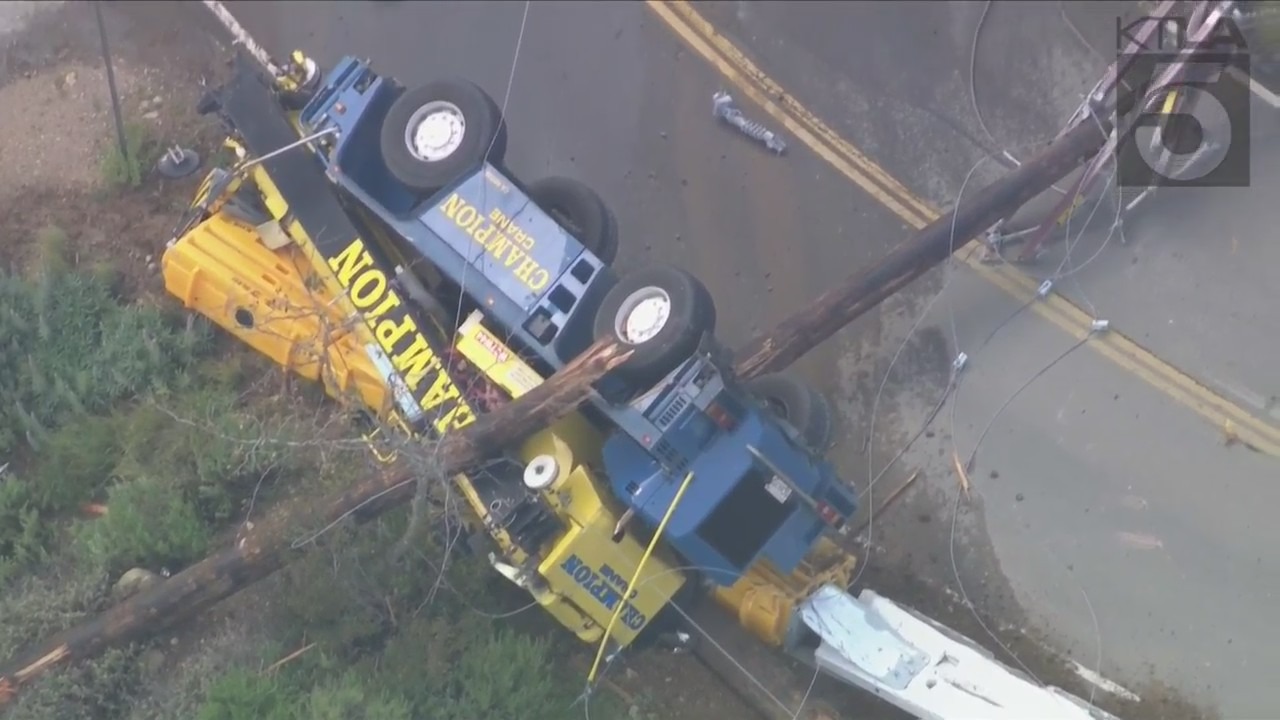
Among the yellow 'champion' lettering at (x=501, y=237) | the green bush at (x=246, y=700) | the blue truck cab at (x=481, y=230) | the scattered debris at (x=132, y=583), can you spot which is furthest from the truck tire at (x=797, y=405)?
the scattered debris at (x=132, y=583)

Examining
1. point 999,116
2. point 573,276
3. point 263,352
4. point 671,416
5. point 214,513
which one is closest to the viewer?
point 671,416

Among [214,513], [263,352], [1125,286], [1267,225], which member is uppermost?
[1267,225]

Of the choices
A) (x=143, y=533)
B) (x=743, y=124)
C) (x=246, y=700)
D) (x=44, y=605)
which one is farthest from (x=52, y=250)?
(x=743, y=124)

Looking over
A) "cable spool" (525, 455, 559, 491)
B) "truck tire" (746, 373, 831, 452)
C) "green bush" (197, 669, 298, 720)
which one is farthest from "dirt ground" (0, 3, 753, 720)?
"truck tire" (746, 373, 831, 452)

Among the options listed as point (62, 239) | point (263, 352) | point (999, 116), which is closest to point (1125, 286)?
point (999, 116)

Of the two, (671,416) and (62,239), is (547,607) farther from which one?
(62,239)

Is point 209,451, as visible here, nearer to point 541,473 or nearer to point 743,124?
point 541,473
